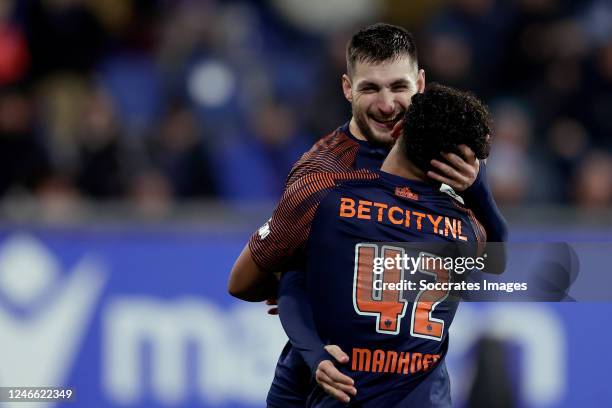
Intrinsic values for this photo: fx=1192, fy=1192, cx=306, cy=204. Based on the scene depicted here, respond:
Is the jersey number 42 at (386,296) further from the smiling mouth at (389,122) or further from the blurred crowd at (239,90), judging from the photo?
the blurred crowd at (239,90)

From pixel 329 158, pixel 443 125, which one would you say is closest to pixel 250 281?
pixel 329 158

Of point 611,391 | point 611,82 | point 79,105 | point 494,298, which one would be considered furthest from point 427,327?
point 79,105

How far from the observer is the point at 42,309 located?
7809 millimetres

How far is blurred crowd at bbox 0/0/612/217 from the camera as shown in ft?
30.7

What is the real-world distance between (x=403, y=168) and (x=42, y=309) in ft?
13.8

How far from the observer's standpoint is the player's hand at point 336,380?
413 cm

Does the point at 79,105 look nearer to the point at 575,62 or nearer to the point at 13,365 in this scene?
the point at 13,365

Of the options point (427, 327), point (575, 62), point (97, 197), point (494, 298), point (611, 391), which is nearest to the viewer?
point (427, 327)

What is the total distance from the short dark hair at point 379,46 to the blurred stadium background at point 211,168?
2.45m

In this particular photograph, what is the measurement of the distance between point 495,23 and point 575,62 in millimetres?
888

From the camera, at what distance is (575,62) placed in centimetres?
980

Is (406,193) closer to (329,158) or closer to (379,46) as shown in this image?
(329,158)

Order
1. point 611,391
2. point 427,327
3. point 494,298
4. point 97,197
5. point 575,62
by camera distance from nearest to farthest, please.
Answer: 1. point 427,327
2. point 494,298
3. point 611,391
4. point 97,197
5. point 575,62

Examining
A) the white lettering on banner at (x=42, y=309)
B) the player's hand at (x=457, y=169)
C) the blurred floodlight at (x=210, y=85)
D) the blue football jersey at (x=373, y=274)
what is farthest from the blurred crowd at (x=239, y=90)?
the player's hand at (x=457, y=169)
